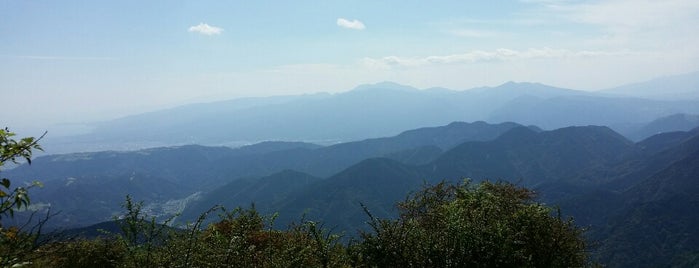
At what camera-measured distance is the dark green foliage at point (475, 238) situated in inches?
623

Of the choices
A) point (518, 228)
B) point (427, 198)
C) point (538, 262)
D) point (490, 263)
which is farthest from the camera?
point (427, 198)

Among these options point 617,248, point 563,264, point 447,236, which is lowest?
point 617,248

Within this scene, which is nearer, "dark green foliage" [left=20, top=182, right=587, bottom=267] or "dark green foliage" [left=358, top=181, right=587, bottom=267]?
"dark green foliage" [left=20, top=182, right=587, bottom=267]

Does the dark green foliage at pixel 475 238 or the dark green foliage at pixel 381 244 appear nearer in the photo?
the dark green foliage at pixel 381 244

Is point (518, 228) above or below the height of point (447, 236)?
below

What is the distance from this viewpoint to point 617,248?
19700cm

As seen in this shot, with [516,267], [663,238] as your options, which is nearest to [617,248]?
[663,238]

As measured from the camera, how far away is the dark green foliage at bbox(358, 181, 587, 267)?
51.9 ft

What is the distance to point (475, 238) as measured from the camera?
1783 cm

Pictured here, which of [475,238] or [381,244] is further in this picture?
[381,244]

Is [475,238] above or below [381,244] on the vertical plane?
above

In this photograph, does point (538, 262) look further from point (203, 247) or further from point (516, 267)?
point (203, 247)

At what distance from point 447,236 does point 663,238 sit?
237 meters

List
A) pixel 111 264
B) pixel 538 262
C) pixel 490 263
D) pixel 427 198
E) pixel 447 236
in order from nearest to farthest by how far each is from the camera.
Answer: pixel 447 236, pixel 490 263, pixel 538 262, pixel 111 264, pixel 427 198
